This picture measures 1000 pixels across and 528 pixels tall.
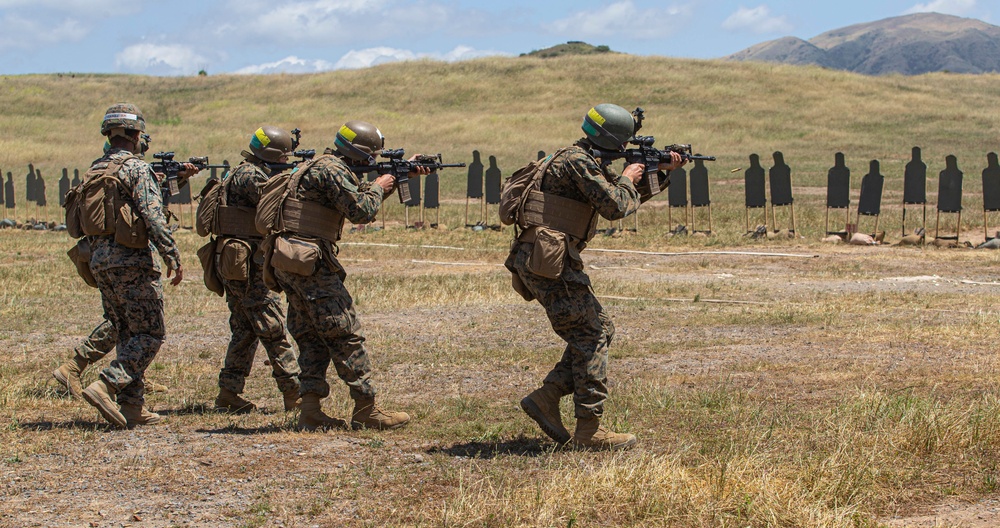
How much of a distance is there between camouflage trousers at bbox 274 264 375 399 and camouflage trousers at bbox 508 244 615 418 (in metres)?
1.21

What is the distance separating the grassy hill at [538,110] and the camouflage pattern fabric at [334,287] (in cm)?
2510

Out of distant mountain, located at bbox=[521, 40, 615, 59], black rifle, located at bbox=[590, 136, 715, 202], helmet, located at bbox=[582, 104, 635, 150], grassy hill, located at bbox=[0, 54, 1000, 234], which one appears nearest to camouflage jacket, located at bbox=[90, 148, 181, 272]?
helmet, located at bbox=[582, 104, 635, 150]

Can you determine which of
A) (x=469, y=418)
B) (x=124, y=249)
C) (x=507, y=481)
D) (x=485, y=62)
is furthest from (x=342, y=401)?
(x=485, y=62)

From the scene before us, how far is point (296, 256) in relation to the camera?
241 inches

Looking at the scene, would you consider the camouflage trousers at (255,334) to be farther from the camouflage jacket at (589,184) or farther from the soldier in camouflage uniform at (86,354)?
the camouflage jacket at (589,184)

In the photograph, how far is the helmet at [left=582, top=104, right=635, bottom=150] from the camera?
5.87m

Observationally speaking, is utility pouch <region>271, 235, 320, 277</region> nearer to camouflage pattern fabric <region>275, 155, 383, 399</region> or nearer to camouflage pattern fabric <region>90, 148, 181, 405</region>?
camouflage pattern fabric <region>275, 155, 383, 399</region>

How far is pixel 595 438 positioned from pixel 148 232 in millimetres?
2977

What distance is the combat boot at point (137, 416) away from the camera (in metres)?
6.57

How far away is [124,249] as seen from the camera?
6488 millimetres

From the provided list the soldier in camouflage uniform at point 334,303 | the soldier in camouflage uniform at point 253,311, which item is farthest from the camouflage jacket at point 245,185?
the soldier in camouflage uniform at point 334,303

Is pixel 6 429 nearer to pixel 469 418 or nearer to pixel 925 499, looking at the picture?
pixel 469 418

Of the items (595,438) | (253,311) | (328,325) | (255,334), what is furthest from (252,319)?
(595,438)

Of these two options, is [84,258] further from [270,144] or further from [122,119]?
[270,144]
